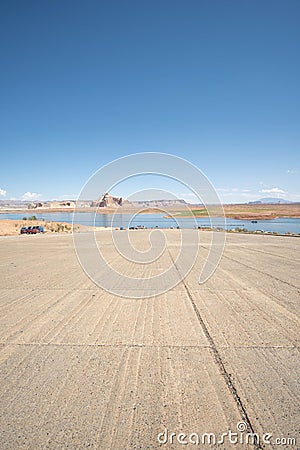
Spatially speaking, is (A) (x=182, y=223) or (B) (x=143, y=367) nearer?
(B) (x=143, y=367)

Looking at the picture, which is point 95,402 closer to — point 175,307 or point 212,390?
point 212,390

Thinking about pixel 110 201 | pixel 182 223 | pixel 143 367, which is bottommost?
pixel 143 367


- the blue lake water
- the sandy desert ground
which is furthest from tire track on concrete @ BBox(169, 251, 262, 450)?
the blue lake water

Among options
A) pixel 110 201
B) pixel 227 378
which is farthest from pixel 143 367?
pixel 110 201

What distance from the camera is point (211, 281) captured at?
8.11 metres

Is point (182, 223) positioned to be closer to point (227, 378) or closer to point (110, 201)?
point (110, 201)

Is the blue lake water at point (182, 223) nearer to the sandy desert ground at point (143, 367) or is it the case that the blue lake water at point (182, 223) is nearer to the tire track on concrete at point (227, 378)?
the sandy desert ground at point (143, 367)

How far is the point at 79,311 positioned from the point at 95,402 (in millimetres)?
2845

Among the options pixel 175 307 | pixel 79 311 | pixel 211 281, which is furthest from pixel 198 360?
pixel 211 281

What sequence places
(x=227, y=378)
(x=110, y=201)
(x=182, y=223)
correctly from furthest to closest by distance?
(x=182, y=223) < (x=110, y=201) < (x=227, y=378)

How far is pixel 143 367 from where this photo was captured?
3439 millimetres

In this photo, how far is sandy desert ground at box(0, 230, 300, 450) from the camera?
97.3 inches

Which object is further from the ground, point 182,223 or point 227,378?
point 182,223

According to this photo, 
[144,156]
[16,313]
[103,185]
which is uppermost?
[144,156]
